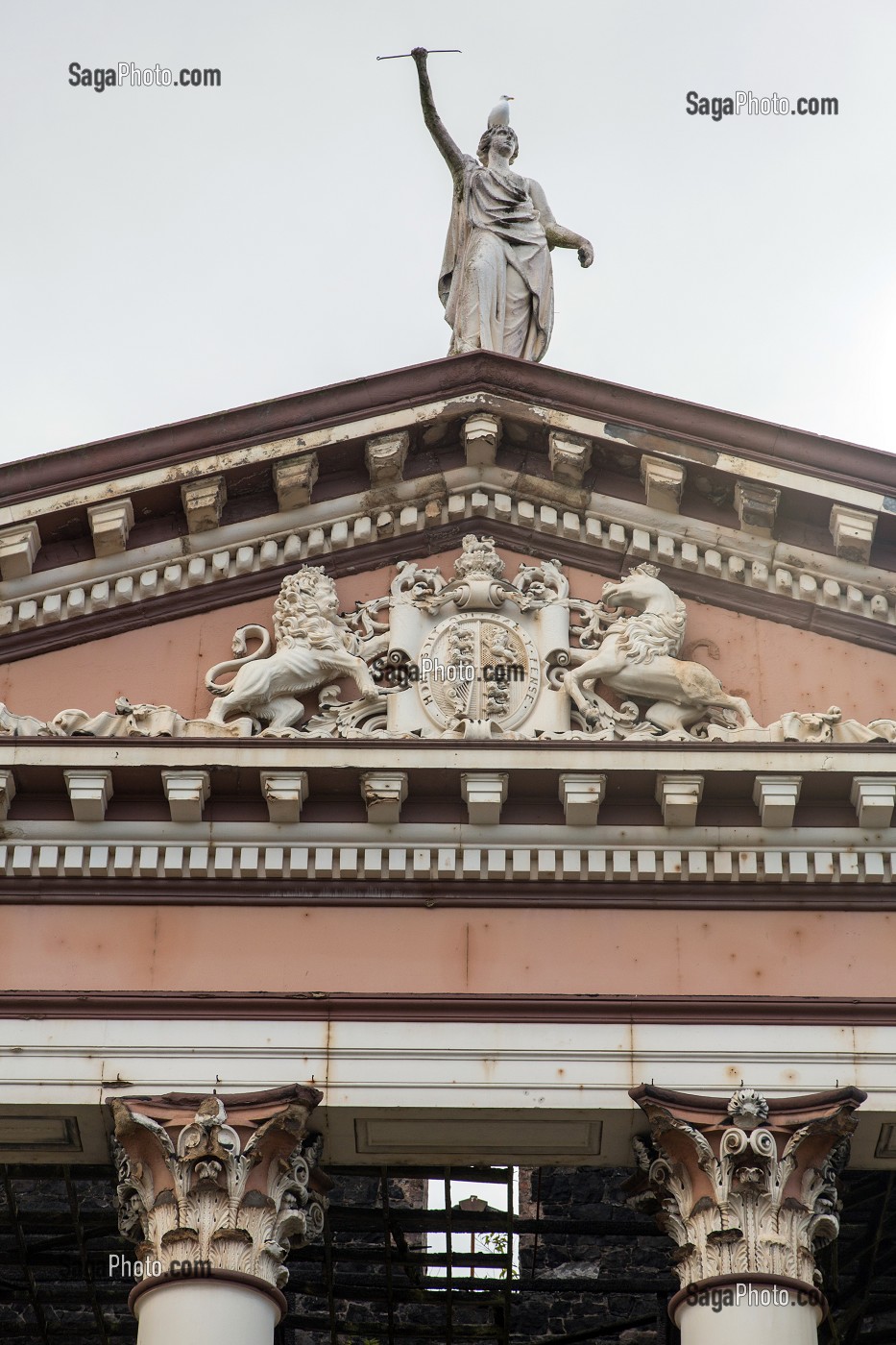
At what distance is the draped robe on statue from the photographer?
18.6m

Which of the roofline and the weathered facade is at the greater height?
the roofline

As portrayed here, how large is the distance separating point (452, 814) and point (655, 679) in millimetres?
1762

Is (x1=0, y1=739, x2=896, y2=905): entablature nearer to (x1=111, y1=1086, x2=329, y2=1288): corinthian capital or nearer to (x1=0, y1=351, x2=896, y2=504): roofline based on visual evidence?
(x1=111, y1=1086, x2=329, y2=1288): corinthian capital

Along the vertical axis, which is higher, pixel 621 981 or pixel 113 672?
pixel 113 672

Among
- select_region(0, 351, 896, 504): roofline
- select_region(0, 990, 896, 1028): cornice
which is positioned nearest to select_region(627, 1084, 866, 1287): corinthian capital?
select_region(0, 990, 896, 1028): cornice

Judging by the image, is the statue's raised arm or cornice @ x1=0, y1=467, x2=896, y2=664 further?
the statue's raised arm

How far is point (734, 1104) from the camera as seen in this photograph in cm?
1363

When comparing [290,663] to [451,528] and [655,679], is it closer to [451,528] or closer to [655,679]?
[451,528]

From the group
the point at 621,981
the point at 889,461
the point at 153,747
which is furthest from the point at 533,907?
the point at 889,461

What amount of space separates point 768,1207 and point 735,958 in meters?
1.82

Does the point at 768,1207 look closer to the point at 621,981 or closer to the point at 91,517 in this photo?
the point at 621,981

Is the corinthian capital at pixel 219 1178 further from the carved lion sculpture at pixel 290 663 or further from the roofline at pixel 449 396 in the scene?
the roofline at pixel 449 396

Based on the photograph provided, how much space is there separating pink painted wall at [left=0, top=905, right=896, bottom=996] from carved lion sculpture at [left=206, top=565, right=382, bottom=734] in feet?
4.94

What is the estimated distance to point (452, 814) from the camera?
14.9 meters
